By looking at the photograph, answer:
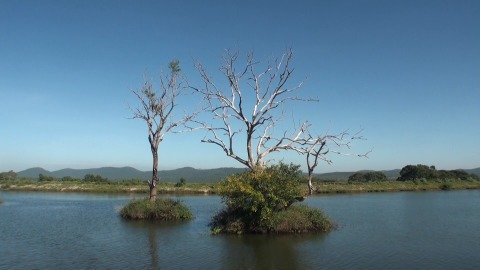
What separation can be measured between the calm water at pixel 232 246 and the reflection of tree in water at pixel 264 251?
0.04 m

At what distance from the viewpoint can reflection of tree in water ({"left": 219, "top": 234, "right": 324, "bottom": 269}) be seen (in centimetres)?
1717

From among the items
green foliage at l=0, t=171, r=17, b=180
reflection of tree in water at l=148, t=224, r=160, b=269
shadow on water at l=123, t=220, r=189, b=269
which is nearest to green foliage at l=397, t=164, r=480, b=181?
shadow on water at l=123, t=220, r=189, b=269

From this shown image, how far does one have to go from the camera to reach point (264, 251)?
19750 mm

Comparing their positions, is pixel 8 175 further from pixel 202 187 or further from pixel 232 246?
pixel 232 246

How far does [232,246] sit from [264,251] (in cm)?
198

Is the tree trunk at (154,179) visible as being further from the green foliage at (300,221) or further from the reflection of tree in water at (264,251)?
the green foliage at (300,221)

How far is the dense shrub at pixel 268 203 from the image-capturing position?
24062 mm

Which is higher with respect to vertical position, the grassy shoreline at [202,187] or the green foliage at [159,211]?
the grassy shoreline at [202,187]

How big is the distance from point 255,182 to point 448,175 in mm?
86326

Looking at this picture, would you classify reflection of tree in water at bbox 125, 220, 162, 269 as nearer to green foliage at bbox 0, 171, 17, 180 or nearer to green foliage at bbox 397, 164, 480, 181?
green foliage at bbox 397, 164, 480, 181

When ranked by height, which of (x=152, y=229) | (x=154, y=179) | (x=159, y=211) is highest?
(x=154, y=179)

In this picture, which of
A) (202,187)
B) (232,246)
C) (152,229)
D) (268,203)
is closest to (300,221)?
(268,203)

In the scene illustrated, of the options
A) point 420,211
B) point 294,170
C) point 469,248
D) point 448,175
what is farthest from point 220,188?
point 448,175

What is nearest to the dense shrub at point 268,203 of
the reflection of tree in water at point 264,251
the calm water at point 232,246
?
the reflection of tree in water at point 264,251
